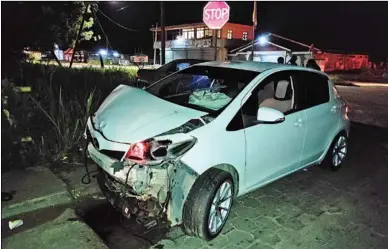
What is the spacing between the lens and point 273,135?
12.6ft

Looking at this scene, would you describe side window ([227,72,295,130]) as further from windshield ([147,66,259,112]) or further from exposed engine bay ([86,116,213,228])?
exposed engine bay ([86,116,213,228])

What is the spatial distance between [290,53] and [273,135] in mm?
33848

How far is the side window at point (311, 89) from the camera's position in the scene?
450 cm

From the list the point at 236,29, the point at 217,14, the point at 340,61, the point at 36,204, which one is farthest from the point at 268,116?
the point at 236,29

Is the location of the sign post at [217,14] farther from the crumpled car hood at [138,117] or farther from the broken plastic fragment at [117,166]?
the broken plastic fragment at [117,166]

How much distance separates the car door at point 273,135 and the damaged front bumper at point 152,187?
88cm

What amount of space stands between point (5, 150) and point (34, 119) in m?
0.89

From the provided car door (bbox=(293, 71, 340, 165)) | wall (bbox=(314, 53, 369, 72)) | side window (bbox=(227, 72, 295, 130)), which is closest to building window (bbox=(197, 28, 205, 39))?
wall (bbox=(314, 53, 369, 72))

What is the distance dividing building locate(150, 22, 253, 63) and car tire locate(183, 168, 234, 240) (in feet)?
127

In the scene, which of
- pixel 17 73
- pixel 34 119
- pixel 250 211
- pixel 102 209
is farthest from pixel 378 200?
pixel 17 73

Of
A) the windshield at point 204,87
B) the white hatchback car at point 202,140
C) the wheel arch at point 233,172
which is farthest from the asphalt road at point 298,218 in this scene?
the windshield at point 204,87

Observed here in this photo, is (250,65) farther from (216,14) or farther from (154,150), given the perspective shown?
(216,14)

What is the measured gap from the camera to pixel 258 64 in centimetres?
443

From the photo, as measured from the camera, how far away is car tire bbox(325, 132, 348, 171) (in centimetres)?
525
